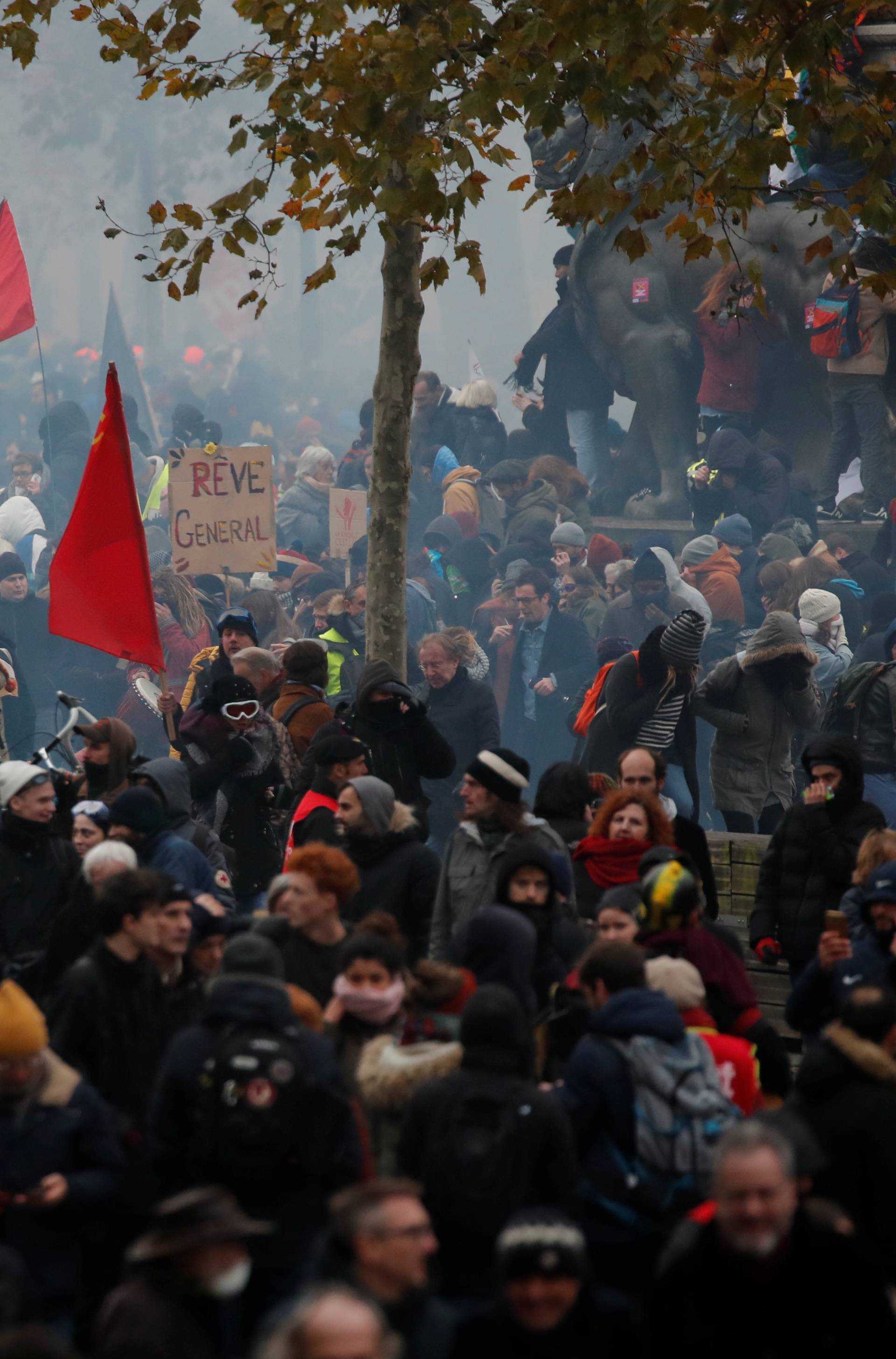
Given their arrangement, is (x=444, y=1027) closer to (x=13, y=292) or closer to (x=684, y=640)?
Result: (x=684, y=640)

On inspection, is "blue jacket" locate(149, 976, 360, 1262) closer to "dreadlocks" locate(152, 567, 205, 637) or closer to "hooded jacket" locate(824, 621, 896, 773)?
"hooded jacket" locate(824, 621, 896, 773)

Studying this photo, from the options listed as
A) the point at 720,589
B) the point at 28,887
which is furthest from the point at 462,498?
the point at 28,887

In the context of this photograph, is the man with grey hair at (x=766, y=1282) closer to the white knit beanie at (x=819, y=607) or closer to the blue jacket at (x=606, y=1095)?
the blue jacket at (x=606, y=1095)

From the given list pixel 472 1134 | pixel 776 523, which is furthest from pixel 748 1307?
pixel 776 523

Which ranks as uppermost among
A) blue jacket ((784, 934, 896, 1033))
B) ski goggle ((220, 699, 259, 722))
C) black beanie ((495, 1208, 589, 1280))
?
ski goggle ((220, 699, 259, 722))

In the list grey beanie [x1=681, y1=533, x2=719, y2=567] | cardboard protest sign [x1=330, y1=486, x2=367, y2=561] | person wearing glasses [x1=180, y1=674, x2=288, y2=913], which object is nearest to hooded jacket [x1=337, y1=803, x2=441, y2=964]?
person wearing glasses [x1=180, y1=674, x2=288, y2=913]

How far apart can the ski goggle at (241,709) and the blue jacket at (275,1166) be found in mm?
3167

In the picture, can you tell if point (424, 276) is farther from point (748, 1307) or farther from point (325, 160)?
point (748, 1307)

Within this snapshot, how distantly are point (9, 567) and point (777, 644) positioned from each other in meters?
7.26

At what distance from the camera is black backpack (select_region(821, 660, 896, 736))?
786cm

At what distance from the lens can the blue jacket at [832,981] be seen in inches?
175

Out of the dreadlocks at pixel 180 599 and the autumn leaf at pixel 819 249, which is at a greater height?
the autumn leaf at pixel 819 249

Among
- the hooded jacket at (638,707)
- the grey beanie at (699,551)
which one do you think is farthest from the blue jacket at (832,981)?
the grey beanie at (699,551)

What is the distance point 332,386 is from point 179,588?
172ft
